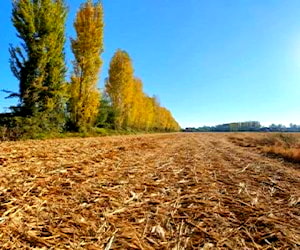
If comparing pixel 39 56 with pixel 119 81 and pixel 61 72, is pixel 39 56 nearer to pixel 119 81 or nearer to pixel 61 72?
pixel 61 72

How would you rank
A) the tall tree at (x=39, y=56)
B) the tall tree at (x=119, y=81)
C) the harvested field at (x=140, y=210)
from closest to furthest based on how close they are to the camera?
the harvested field at (x=140, y=210)
the tall tree at (x=39, y=56)
the tall tree at (x=119, y=81)

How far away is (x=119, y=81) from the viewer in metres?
36.5

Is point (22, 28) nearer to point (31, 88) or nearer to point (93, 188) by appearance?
point (31, 88)


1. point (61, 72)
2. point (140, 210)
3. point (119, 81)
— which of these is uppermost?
point (119, 81)

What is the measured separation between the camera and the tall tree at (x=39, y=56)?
16.8 meters

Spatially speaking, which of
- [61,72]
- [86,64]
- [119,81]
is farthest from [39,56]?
[119,81]

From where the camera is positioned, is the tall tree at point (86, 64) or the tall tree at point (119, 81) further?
the tall tree at point (119, 81)

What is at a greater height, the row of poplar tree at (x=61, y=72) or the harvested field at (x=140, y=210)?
the row of poplar tree at (x=61, y=72)

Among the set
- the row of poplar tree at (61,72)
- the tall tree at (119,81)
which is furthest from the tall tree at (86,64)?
the tall tree at (119,81)

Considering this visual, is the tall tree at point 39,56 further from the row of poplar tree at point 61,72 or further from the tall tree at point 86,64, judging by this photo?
the tall tree at point 86,64

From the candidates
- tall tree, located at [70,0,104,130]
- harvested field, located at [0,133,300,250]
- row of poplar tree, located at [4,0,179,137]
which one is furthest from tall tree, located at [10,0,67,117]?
harvested field, located at [0,133,300,250]

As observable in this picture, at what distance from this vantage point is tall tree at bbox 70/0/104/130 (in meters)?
23.3

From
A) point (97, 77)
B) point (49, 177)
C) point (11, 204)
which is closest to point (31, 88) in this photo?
point (97, 77)

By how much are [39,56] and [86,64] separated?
674 centimetres
